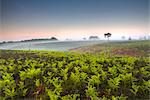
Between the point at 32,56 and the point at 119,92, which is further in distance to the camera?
the point at 32,56

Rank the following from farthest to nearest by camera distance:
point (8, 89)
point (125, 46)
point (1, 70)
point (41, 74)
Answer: point (125, 46), point (1, 70), point (41, 74), point (8, 89)

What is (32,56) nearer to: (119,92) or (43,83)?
(43,83)

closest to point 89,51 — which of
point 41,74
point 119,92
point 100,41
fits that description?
point 100,41

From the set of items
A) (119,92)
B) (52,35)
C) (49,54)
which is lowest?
(119,92)

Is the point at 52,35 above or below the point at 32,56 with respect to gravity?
above

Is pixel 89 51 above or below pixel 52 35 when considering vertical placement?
below

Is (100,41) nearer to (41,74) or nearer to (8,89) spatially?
(41,74)

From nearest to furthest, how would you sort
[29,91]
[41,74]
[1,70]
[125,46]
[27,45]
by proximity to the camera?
[29,91] < [41,74] < [1,70] < [125,46] < [27,45]

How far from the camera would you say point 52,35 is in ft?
30.3

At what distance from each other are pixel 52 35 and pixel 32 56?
118 centimetres

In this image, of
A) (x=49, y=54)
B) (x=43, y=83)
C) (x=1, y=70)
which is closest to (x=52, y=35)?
(x=49, y=54)

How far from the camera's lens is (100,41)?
9.11 metres

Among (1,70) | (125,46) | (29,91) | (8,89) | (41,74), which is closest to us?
(8,89)

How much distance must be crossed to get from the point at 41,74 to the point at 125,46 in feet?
13.1
